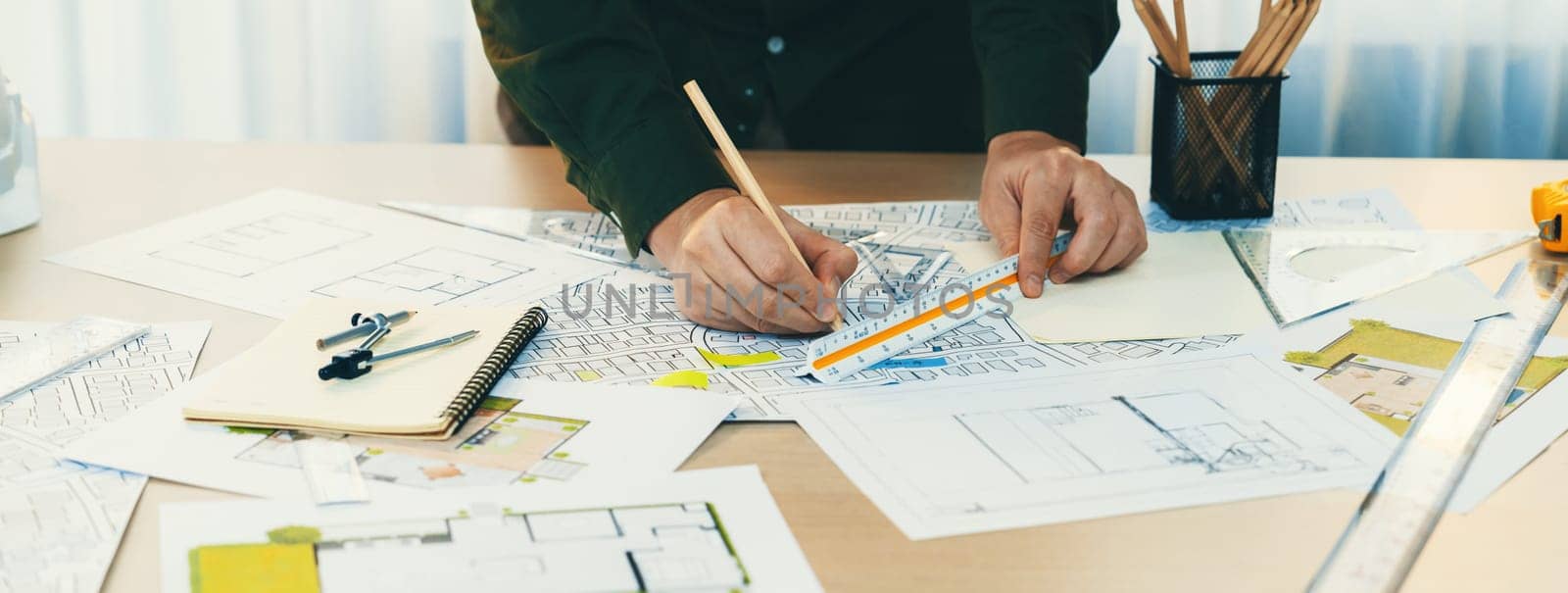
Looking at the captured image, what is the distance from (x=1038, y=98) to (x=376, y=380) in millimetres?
612

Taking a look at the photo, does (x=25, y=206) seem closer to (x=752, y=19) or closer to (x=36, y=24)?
(x=752, y=19)

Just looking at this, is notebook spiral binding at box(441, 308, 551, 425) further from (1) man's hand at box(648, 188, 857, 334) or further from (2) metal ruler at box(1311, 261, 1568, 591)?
(2) metal ruler at box(1311, 261, 1568, 591)

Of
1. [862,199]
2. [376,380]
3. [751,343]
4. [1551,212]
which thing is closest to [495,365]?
[376,380]

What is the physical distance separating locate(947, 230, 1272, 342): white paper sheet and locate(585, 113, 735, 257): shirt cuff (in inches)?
8.2

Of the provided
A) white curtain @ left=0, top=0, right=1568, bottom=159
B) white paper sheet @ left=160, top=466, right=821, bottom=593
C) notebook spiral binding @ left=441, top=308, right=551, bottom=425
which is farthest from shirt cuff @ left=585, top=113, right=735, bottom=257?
white curtain @ left=0, top=0, right=1568, bottom=159

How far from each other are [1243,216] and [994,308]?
338mm

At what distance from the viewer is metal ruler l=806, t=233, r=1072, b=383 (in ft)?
2.51

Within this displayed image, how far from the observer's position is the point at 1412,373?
749 millimetres

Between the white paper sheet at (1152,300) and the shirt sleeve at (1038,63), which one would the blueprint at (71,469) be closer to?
the white paper sheet at (1152,300)

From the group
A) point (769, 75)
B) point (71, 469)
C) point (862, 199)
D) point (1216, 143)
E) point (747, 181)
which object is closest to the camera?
point (71, 469)

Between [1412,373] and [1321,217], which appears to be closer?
[1412,373]

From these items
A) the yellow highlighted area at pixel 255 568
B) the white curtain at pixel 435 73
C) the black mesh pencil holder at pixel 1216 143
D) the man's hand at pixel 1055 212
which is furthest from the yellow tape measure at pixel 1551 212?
the white curtain at pixel 435 73

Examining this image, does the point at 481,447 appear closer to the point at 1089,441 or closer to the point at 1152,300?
the point at 1089,441

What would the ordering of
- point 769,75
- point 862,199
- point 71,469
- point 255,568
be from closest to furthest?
point 255,568, point 71,469, point 862,199, point 769,75
